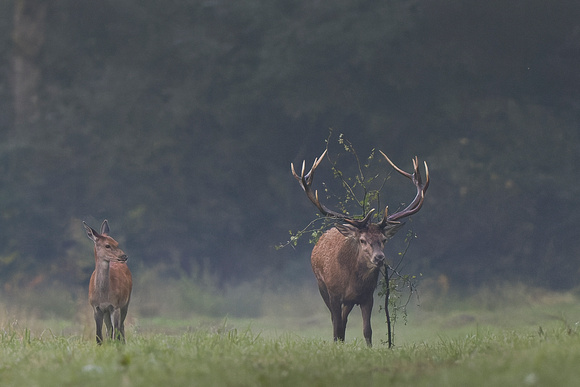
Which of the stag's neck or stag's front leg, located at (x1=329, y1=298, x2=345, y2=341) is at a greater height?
the stag's neck

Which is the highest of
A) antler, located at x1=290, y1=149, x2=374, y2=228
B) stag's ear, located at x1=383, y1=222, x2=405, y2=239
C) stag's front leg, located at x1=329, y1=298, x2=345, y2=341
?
antler, located at x1=290, y1=149, x2=374, y2=228

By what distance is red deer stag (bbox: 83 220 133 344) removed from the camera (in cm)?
947

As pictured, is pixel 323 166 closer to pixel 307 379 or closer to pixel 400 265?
pixel 400 265

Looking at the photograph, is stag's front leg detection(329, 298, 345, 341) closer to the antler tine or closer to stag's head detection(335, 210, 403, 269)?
stag's head detection(335, 210, 403, 269)

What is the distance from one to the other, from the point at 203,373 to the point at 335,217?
450cm

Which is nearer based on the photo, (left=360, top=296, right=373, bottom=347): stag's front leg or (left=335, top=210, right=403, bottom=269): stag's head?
(left=335, top=210, right=403, bottom=269): stag's head

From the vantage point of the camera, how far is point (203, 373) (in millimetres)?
5645

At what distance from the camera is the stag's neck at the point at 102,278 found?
9539 millimetres

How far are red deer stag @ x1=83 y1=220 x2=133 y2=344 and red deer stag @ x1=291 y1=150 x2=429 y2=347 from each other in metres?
2.50

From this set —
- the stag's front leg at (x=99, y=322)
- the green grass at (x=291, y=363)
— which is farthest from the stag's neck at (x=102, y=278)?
the green grass at (x=291, y=363)

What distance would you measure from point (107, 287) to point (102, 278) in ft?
0.45

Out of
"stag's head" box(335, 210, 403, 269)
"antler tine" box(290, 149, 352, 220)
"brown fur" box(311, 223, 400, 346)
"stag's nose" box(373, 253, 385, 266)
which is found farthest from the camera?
"antler tine" box(290, 149, 352, 220)

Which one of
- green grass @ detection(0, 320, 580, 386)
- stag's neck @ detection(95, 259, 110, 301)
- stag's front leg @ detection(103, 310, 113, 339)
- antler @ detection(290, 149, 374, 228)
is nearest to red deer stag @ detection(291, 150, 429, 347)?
antler @ detection(290, 149, 374, 228)

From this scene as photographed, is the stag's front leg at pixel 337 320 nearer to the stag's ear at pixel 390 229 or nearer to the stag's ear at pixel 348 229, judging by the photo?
the stag's ear at pixel 348 229
